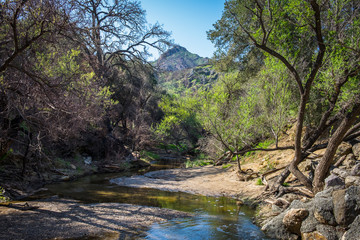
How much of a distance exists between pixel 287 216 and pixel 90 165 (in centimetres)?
1582

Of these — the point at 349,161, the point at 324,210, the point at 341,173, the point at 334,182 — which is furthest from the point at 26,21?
the point at 349,161

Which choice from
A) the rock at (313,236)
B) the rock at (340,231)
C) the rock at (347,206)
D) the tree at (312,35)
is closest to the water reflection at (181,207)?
the rock at (313,236)

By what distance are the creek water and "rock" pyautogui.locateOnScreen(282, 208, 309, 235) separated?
86 centimetres

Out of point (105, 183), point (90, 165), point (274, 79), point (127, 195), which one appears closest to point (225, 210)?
point (127, 195)

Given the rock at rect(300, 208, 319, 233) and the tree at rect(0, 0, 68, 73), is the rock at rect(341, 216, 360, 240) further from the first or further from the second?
the tree at rect(0, 0, 68, 73)

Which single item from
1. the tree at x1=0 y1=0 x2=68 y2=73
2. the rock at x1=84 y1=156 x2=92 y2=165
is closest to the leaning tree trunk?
the tree at x1=0 y1=0 x2=68 y2=73

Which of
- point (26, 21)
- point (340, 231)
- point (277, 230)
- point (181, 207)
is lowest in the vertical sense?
point (181, 207)

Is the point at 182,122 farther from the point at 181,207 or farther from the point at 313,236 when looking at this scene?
the point at 313,236

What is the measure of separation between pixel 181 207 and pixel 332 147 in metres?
6.20

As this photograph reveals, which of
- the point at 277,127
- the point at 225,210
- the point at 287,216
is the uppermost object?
the point at 277,127

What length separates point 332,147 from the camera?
7883mm

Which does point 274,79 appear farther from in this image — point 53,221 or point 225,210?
point 53,221

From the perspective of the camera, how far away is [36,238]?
591 cm

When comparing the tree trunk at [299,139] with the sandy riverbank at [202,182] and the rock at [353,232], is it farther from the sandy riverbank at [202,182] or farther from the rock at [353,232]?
the rock at [353,232]
